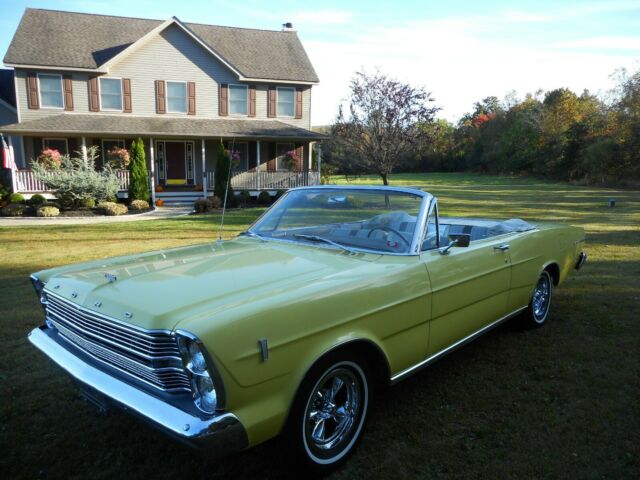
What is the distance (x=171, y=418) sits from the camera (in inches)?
84.3

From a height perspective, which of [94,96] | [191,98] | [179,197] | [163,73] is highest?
[163,73]

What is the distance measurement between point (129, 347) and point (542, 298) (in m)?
4.43

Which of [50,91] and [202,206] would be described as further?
[50,91]

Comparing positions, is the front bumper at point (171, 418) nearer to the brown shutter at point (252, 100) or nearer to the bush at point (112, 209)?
the bush at point (112, 209)

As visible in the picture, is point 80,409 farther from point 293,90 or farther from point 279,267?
point 293,90

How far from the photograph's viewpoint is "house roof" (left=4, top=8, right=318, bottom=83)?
1983 cm

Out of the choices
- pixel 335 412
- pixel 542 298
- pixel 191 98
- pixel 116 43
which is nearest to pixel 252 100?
pixel 191 98

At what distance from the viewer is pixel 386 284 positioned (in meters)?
2.92

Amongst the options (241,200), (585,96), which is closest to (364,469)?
(241,200)

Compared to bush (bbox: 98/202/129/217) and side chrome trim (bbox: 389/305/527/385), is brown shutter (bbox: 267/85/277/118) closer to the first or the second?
bush (bbox: 98/202/129/217)

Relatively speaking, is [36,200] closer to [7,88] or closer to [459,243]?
[7,88]

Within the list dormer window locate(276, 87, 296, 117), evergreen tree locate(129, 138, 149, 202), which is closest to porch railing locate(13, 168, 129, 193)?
evergreen tree locate(129, 138, 149, 202)

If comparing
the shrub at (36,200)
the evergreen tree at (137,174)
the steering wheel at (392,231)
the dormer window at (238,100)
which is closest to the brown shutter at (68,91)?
the evergreen tree at (137,174)

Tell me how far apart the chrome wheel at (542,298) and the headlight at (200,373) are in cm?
395
